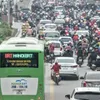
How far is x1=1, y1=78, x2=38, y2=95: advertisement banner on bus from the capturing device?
92.0 ft

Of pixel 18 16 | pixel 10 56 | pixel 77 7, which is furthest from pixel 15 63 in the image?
pixel 77 7

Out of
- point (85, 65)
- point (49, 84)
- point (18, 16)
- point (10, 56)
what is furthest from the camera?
point (18, 16)

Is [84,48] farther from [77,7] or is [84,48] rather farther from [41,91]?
[77,7]

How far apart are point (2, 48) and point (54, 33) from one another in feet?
107

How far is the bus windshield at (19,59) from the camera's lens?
91.5 feet

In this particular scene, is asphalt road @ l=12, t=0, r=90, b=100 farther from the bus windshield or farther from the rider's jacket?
the bus windshield

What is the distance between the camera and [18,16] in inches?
3767

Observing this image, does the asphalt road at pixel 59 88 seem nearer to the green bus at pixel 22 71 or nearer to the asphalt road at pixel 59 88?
the asphalt road at pixel 59 88

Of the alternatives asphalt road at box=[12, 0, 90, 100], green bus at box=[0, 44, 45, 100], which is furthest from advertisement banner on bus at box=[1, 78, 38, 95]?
asphalt road at box=[12, 0, 90, 100]

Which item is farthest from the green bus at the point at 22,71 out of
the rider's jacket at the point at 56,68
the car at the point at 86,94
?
the rider's jacket at the point at 56,68

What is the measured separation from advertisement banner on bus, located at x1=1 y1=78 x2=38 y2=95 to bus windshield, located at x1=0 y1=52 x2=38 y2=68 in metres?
0.54

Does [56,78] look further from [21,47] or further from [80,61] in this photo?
[80,61]

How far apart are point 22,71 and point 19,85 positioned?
63 cm

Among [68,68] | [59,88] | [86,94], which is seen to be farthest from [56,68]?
[86,94]
